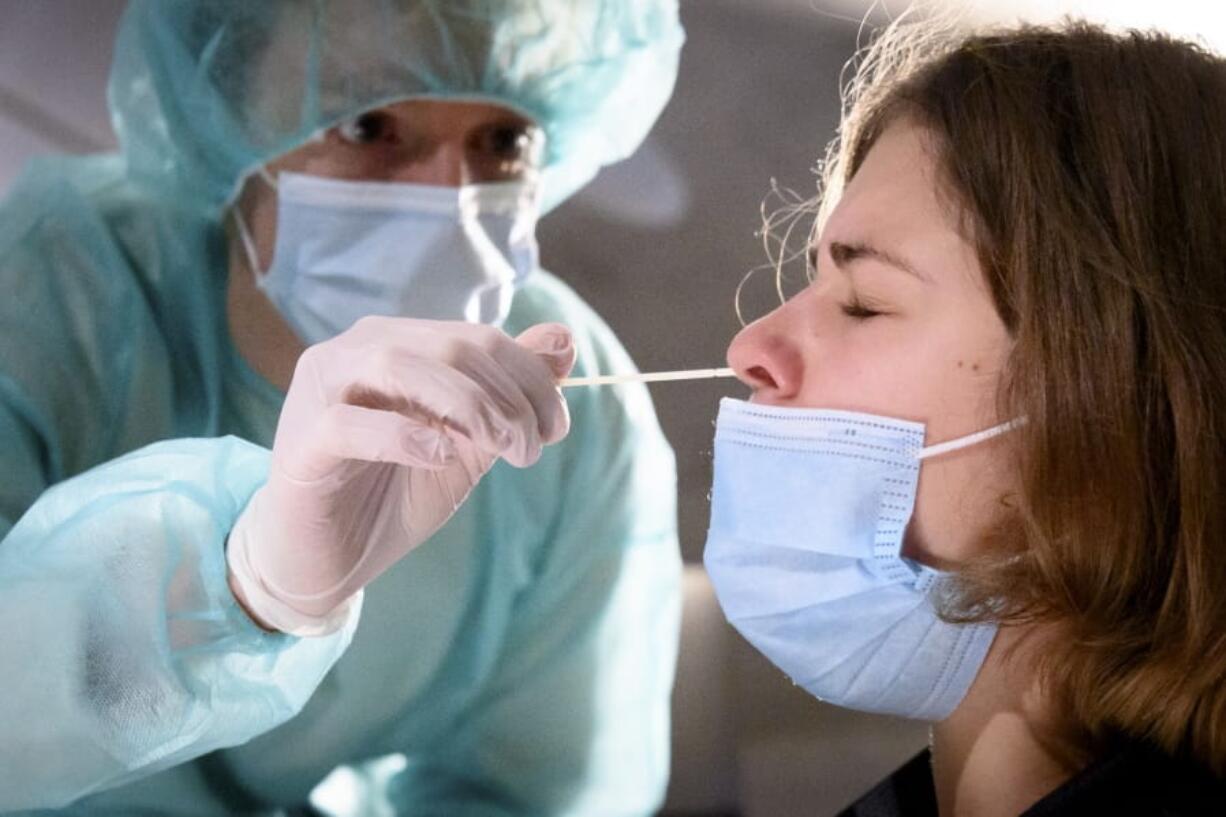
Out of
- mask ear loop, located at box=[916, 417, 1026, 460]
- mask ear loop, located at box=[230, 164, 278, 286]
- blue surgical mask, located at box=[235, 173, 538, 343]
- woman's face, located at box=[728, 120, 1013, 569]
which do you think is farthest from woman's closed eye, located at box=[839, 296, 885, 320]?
mask ear loop, located at box=[230, 164, 278, 286]

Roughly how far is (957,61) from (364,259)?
734 mm

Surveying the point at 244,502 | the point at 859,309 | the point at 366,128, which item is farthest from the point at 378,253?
the point at 859,309

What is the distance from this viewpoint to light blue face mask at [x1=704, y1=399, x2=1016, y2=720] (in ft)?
3.24

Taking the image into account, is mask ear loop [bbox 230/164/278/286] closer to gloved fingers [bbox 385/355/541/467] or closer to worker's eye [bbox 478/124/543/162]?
worker's eye [bbox 478/124/543/162]

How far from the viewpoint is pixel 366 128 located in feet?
4.83

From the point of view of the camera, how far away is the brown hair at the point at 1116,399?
0.91 m

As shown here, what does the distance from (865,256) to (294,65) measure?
72cm

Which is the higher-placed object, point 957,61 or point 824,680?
point 957,61

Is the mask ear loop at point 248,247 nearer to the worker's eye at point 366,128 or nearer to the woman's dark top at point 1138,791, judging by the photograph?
the worker's eye at point 366,128

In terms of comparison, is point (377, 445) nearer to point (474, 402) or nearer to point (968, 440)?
point (474, 402)

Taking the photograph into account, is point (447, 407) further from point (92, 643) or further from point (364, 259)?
point (364, 259)

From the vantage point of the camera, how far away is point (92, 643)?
1.04m

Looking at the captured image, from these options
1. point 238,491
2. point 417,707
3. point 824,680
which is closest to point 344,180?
point 238,491

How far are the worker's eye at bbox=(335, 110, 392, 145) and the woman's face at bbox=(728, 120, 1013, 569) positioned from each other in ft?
2.05
